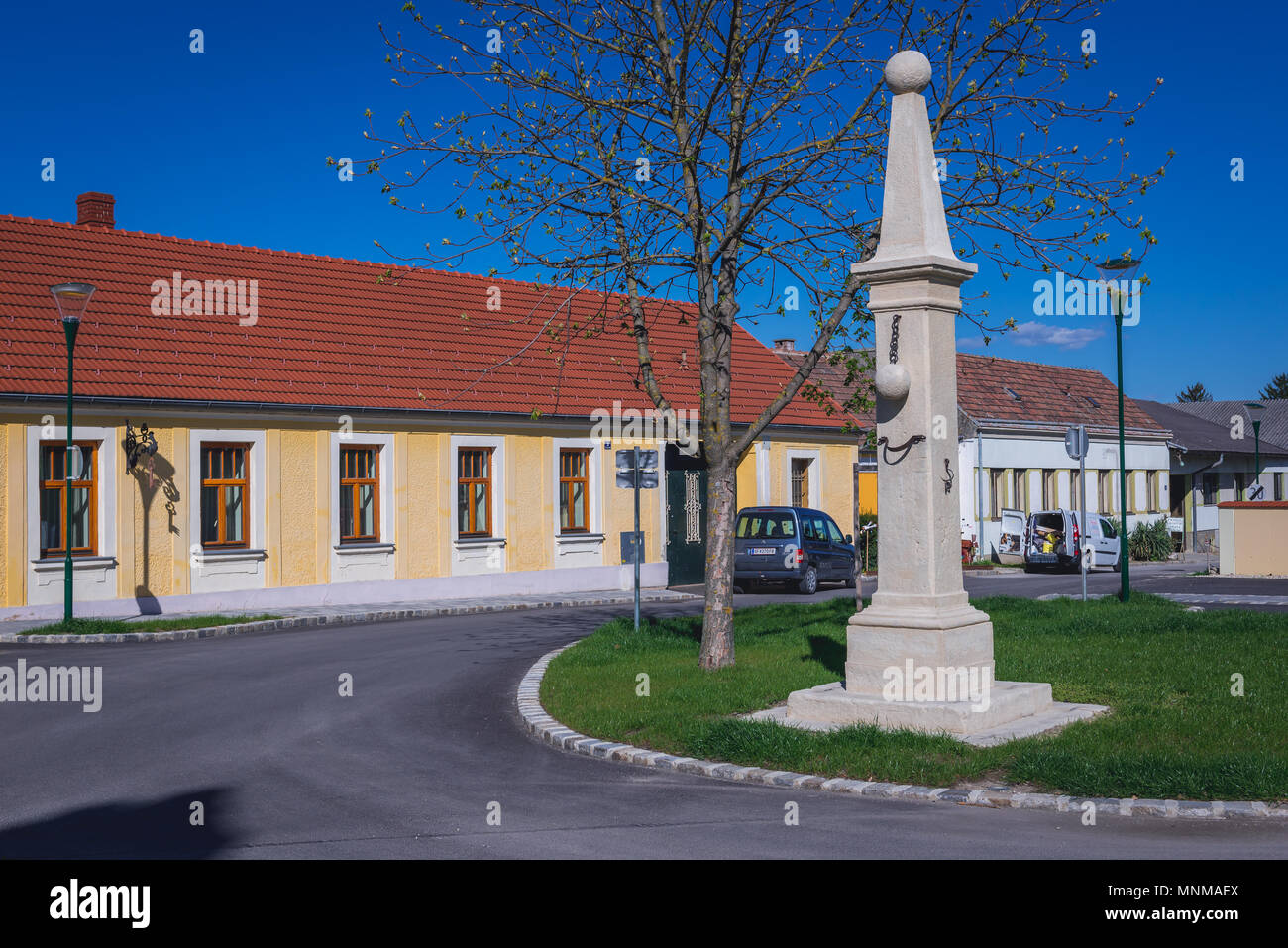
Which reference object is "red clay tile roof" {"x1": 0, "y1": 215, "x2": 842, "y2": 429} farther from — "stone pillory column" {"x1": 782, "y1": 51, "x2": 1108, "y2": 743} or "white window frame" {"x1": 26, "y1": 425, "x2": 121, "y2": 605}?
"stone pillory column" {"x1": 782, "y1": 51, "x2": 1108, "y2": 743}

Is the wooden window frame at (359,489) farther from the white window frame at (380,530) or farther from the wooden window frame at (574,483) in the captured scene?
the wooden window frame at (574,483)

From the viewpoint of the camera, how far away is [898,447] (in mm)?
10289

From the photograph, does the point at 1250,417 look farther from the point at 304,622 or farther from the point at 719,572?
the point at 719,572

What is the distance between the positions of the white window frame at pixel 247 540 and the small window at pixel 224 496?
12 centimetres

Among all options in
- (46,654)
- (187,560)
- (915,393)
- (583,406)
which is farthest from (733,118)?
(583,406)

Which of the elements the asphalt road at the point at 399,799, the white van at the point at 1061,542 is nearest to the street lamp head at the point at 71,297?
the asphalt road at the point at 399,799

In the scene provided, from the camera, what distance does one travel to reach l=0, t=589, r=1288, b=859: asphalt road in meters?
6.75

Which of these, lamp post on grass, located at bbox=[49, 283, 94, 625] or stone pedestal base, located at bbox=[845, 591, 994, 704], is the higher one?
lamp post on grass, located at bbox=[49, 283, 94, 625]

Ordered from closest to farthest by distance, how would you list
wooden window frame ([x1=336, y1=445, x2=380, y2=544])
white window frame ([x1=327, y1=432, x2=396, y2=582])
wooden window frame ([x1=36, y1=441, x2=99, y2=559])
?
wooden window frame ([x1=36, y1=441, x2=99, y2=559]), white window frame ([x1=327, y1=432, x2=396, y2=582]), wooden window frame ([x1=336, y1=445, x2=380, y2=544])

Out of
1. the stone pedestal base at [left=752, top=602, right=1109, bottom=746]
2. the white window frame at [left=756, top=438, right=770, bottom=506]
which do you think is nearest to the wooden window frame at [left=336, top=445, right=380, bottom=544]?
the white window frame at [left=756, top=438, right=770, bottom=506]

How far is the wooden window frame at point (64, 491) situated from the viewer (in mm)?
20547

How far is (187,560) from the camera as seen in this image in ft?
72.0

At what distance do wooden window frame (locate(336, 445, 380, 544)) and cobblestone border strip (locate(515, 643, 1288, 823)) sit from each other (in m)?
14.8

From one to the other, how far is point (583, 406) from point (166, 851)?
2188cm
